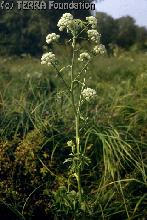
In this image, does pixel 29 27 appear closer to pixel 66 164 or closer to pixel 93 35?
pixel 66 164

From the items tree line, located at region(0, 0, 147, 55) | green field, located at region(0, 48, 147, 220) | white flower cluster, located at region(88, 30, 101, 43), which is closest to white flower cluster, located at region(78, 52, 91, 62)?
white flower cluster, located at region(88, 30, 101, 43)

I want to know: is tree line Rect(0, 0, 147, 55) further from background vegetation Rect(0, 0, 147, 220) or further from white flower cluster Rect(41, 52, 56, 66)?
white flower cluster Rect(41, 52, 56, 66)

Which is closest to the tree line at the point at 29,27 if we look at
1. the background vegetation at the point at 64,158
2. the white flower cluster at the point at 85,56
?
the background vegetation at the point at 64,158

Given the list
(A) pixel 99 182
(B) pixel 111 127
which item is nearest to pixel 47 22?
(B) pixel 111 127

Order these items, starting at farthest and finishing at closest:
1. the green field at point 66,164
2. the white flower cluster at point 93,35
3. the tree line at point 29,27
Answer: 1. the tree line at point 29,27
2. the green field at point 66,164
3. the white flower cluster at point 93,35

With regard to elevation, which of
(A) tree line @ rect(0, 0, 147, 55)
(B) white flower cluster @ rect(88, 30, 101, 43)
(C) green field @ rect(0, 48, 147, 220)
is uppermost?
(B) white flower cluster @ rect(88, 30, 101, 43)

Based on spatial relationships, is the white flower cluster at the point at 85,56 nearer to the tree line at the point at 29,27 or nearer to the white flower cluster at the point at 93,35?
the white flower cluster at the point at 93,35

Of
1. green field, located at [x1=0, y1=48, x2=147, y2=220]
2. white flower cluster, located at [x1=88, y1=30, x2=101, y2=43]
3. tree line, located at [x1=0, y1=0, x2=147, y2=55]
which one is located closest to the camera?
white flower cluster, located at [x1=88, y1=30, x2=101, y2=43]

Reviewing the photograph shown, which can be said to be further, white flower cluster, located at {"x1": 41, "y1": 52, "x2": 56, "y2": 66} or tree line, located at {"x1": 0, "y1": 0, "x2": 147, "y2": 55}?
tree line, located at {"x1": 0, "y1": 0, "x2": 147, "y2": 55}

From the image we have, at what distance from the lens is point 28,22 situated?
7520 mm

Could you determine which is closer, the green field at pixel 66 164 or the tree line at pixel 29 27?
the green field at pixel 66 164

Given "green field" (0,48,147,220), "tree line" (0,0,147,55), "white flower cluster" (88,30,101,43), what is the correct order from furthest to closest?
"tree line" (0,0,147,55)
"green field" (0,48,147,220)
"white flower cluster" (88,30,101,43)

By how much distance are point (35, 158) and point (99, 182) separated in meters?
0.54

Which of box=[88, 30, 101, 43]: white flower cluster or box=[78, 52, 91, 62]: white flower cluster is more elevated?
box=[88, 30, 101, 43]: white flower cluster
